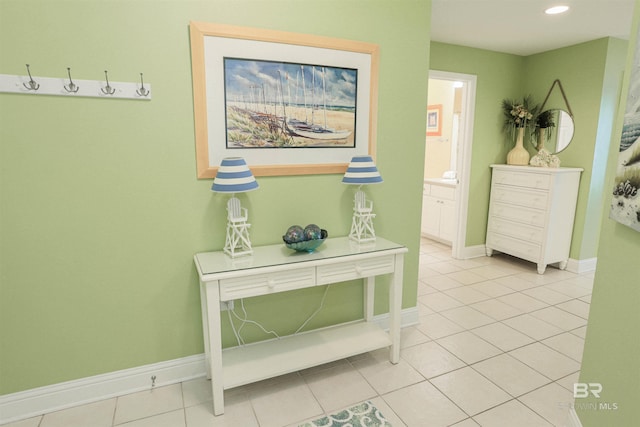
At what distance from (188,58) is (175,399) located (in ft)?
6.14

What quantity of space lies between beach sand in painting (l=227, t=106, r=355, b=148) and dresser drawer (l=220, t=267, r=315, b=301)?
2.54 ft

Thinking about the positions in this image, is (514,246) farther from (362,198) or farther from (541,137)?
(362,198)

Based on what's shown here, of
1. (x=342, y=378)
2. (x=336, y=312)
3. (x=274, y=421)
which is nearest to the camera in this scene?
(x=274, y=421)

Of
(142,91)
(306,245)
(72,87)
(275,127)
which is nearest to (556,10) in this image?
(275,127)

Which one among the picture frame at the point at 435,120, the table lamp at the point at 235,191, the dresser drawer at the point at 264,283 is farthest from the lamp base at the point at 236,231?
the picture frame at the point at 435,120

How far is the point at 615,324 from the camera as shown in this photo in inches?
58.1

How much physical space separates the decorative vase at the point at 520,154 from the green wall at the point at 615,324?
Result: 9.39 ft

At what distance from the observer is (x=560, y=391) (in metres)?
2.12

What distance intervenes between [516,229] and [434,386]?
2683 millimetres

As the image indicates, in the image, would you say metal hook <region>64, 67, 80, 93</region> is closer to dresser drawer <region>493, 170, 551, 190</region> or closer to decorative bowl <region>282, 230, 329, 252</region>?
decorative bowl <region>282, 230, 329, 252</region>

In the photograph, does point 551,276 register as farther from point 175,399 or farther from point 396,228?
point 175,399

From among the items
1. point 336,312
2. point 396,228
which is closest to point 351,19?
point 396,228

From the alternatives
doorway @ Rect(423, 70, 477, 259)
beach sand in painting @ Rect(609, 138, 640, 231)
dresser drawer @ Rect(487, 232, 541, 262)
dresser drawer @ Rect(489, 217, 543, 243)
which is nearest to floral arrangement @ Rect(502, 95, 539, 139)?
doorway @ Rect(423, 70, 477, 259)

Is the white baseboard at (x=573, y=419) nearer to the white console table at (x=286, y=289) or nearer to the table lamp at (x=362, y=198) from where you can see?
the white console table at (x=286, y=289)
